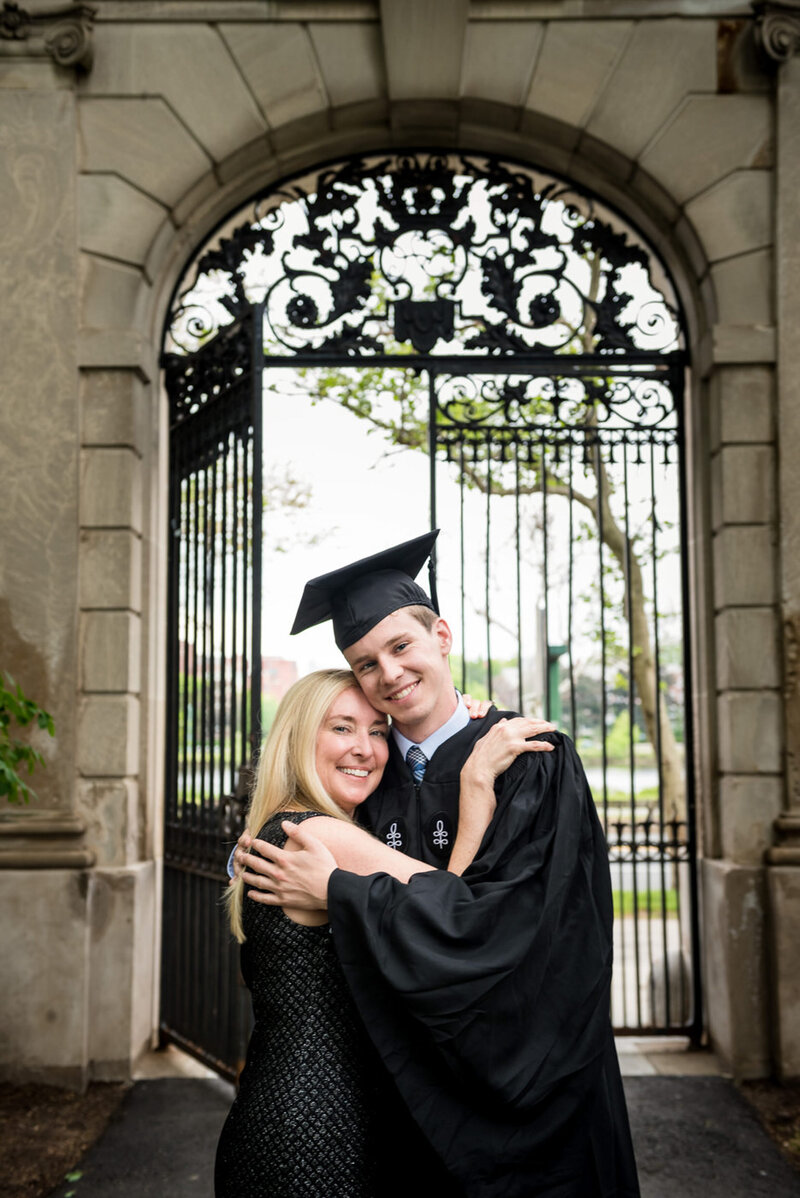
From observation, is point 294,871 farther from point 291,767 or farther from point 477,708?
point 477,708

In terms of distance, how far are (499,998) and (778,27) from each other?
212 inches

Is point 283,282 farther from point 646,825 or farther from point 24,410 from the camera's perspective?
point 646,825

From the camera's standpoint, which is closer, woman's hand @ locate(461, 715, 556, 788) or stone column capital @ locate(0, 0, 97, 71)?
woman's hand @ locate(461, 715, 556, 788)

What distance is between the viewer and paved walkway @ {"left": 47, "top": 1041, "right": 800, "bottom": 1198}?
4117mm

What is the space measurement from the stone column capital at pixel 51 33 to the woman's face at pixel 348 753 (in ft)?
14.9

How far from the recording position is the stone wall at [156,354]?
524 centimetres

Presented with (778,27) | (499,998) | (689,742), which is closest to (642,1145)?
(689,742)

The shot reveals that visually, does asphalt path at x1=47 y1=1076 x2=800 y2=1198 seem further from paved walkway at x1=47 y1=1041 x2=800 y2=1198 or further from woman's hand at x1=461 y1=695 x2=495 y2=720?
woman's hand at x1=461 y1=695 x2=495 y2=720

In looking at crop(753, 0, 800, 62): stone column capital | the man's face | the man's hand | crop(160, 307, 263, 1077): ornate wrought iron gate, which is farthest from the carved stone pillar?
the man's hand

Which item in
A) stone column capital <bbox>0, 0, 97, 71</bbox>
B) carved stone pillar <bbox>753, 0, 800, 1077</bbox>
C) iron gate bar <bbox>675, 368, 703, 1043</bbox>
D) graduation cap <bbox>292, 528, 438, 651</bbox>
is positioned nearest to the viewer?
graduation cap <bbox>292, 528, 438, 651</bbox>

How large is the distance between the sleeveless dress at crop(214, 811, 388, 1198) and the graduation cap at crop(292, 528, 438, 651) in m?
0.75

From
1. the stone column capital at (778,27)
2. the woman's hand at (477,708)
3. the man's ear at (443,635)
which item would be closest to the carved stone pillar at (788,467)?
the stone column capital at (778,27)

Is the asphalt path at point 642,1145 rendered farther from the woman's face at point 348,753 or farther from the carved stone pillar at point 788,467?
the woman's face at point 348,753

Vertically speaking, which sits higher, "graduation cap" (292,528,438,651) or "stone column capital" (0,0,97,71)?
"stone column capital" (0,0,97,71)
